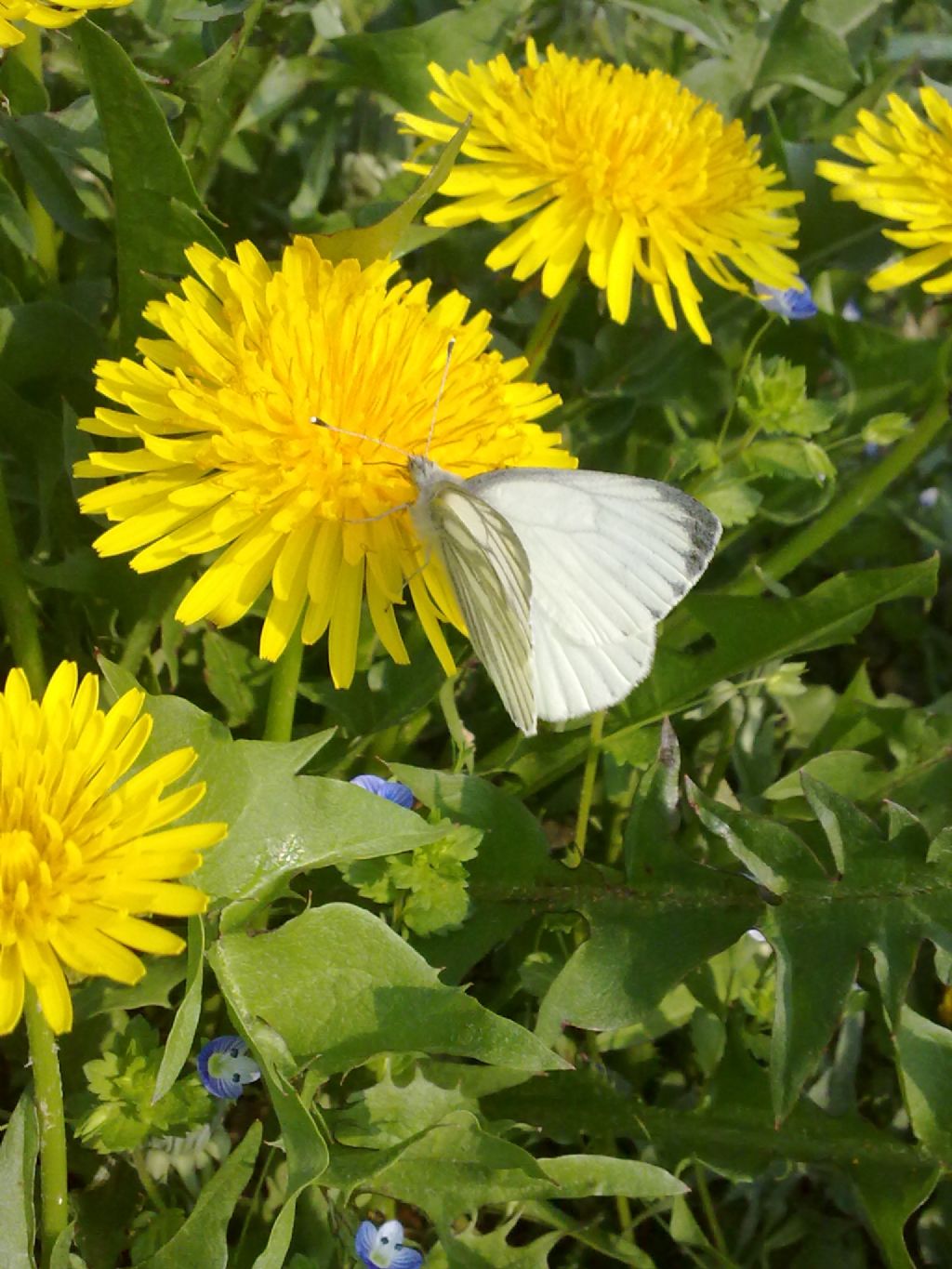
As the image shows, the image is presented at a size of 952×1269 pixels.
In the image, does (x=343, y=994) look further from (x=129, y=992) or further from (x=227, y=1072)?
(x=129, y=992)

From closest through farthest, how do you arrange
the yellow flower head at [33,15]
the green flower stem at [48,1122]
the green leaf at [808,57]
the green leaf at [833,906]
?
the green flower stem at [48,1122] < the yellow flower head at [33,15] < the green leaf at [833,906] < the green leaf at [808,57]

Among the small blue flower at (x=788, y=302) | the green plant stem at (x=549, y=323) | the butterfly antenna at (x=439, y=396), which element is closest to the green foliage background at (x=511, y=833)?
the small blue flower at (x=788, y=302)

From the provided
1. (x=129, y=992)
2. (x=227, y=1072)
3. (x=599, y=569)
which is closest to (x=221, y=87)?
(x=599, y=569)

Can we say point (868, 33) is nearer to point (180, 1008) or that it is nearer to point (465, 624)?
point (465, 624)

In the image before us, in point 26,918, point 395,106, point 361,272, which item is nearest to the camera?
point 26,918

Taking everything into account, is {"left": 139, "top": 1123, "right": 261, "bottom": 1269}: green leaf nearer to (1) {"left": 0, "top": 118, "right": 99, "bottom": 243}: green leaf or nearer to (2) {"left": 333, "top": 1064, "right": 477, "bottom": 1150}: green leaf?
(2) {"left": 333, "top": 1064, "right": 477, "bottom": 1150}: green leaf

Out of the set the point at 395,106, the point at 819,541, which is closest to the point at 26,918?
the point at 819,541

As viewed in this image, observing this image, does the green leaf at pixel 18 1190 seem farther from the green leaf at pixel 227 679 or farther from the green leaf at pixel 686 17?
the green leaf at pixel 686 17
